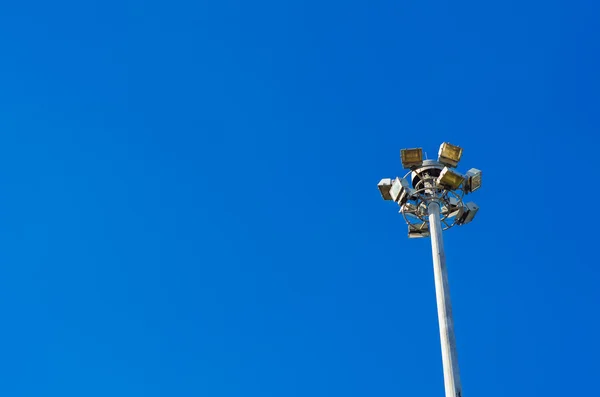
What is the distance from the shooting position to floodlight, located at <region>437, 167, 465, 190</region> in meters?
19.9

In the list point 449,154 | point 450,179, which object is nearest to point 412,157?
point 449,154

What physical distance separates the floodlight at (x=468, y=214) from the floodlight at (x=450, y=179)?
90 centimetres

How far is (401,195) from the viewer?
20.5 metres

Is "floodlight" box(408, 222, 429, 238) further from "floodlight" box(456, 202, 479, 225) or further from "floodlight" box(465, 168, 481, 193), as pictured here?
"floodlight" box(465, 168, 481, 193)

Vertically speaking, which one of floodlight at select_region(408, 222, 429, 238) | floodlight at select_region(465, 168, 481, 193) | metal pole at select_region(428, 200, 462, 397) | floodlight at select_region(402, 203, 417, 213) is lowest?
metal pole at select_region(428, 200, 462, 397)

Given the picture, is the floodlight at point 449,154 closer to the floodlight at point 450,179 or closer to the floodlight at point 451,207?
the floodlight at point 450,179

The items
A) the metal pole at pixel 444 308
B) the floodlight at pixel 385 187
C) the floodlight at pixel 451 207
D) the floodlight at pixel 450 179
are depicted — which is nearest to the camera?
the metal pole at pixel 444 308

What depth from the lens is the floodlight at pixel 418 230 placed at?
21203 mm

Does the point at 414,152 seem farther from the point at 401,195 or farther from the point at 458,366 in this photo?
the point at 458,366

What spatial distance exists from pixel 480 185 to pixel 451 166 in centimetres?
108

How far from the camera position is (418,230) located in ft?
70.3

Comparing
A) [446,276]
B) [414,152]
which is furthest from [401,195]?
[446,276]

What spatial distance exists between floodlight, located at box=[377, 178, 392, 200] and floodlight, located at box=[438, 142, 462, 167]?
1.62m

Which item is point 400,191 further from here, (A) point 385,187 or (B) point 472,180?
(B) point 472,180
